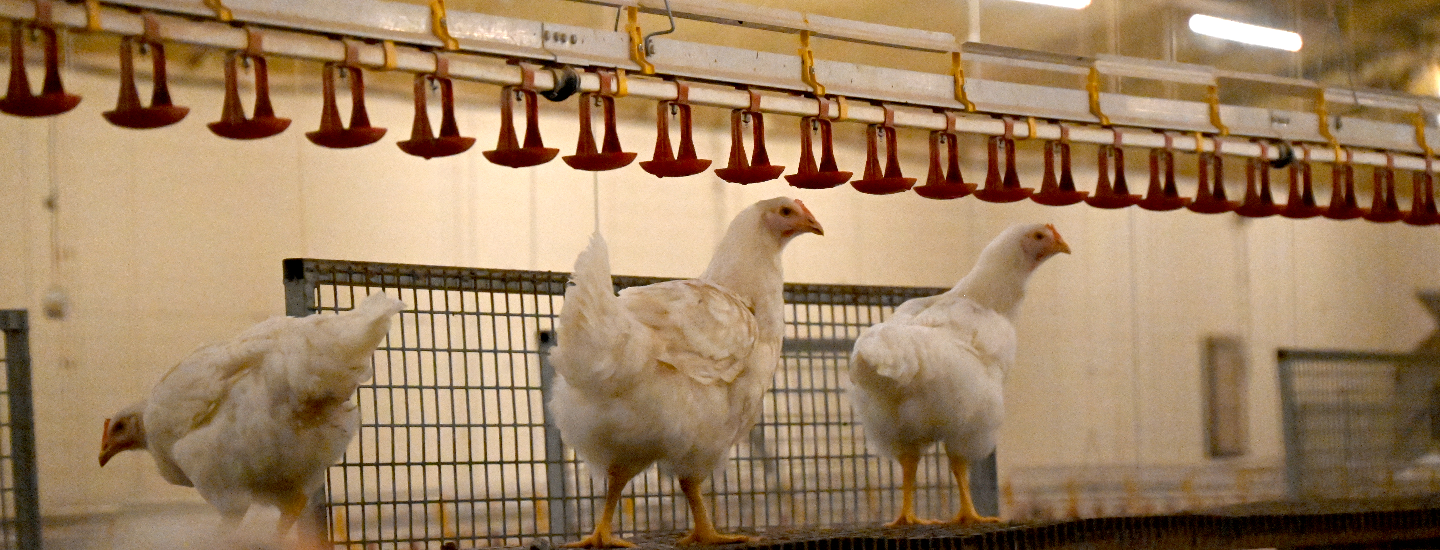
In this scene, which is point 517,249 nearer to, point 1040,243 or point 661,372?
point 1040,243

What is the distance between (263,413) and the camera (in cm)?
240

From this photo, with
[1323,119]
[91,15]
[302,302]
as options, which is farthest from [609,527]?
[1323,119]

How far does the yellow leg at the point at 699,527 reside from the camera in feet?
8.34

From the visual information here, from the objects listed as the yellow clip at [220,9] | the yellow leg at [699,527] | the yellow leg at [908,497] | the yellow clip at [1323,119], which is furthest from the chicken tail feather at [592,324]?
the yellow clip at [1323,119]

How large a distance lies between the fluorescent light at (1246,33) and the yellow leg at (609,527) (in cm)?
317

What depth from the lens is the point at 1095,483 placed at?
575cm

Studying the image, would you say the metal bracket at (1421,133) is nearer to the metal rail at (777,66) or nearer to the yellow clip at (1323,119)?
the metal rail at (777,66)

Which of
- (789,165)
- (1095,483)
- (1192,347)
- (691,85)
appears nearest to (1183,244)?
(1192,347)

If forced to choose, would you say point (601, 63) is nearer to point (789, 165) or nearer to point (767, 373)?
point (767, 373)

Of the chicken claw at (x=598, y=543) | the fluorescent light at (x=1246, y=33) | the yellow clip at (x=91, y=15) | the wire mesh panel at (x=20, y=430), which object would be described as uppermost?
the fluorescent light at (x=1246, y=33)

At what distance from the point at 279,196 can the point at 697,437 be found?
2.07 meters

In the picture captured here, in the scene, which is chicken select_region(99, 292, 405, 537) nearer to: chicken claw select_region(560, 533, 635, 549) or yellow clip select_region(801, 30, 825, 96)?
chicken claw select_region(560, 533, 635, 549)

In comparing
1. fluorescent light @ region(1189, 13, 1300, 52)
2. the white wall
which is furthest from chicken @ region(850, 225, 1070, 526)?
fluorescent light @ region(1189, 13, 1300, 52)

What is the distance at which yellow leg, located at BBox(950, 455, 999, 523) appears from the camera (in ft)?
10.1
